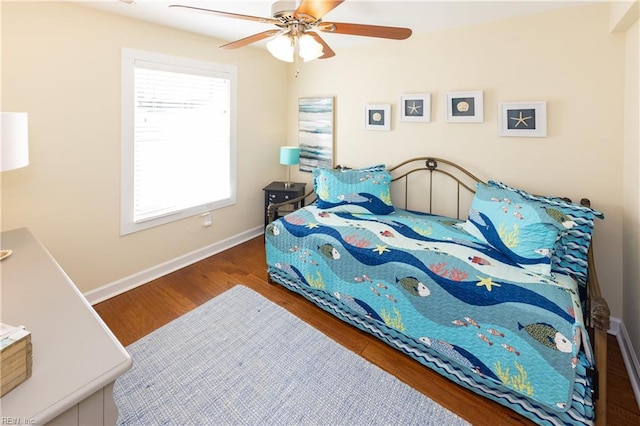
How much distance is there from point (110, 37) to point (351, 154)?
7.99 ft

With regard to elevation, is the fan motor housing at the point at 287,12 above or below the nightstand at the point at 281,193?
above

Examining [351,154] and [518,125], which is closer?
[518,125]

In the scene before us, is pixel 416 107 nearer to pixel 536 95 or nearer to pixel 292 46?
pixel 536 95

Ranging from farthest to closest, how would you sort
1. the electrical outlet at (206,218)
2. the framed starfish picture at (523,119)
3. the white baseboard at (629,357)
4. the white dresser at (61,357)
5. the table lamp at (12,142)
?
the electrical outlet at (206,218) < the framed starfish picture at (523,119) < the white baseboard at (629,357) < the table lamp at (12,142) < the white dresser at (61,357)

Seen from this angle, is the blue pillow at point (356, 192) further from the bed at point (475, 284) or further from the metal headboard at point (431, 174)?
the metal headboard at point (431, 174)

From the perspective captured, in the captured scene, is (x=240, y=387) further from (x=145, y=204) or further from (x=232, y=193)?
(x=232, y=193)

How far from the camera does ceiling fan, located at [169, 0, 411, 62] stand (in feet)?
4.87

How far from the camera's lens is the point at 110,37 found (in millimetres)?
2416

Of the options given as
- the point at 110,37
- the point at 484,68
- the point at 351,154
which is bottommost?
the point at 351,154

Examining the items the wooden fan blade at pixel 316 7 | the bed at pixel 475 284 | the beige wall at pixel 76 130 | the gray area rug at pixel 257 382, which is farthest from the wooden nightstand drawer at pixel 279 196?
the wooden fan blade at pixel 316 7

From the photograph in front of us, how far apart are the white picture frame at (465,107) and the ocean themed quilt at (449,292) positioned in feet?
2.98

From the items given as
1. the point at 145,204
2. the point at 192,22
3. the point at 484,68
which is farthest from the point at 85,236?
the point at 484,68

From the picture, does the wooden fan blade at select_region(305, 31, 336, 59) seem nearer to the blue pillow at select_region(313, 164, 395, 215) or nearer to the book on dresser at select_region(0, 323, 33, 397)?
the blue pillow at select_region(313, 164, 395, 215)

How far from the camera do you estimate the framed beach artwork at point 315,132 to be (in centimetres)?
366
